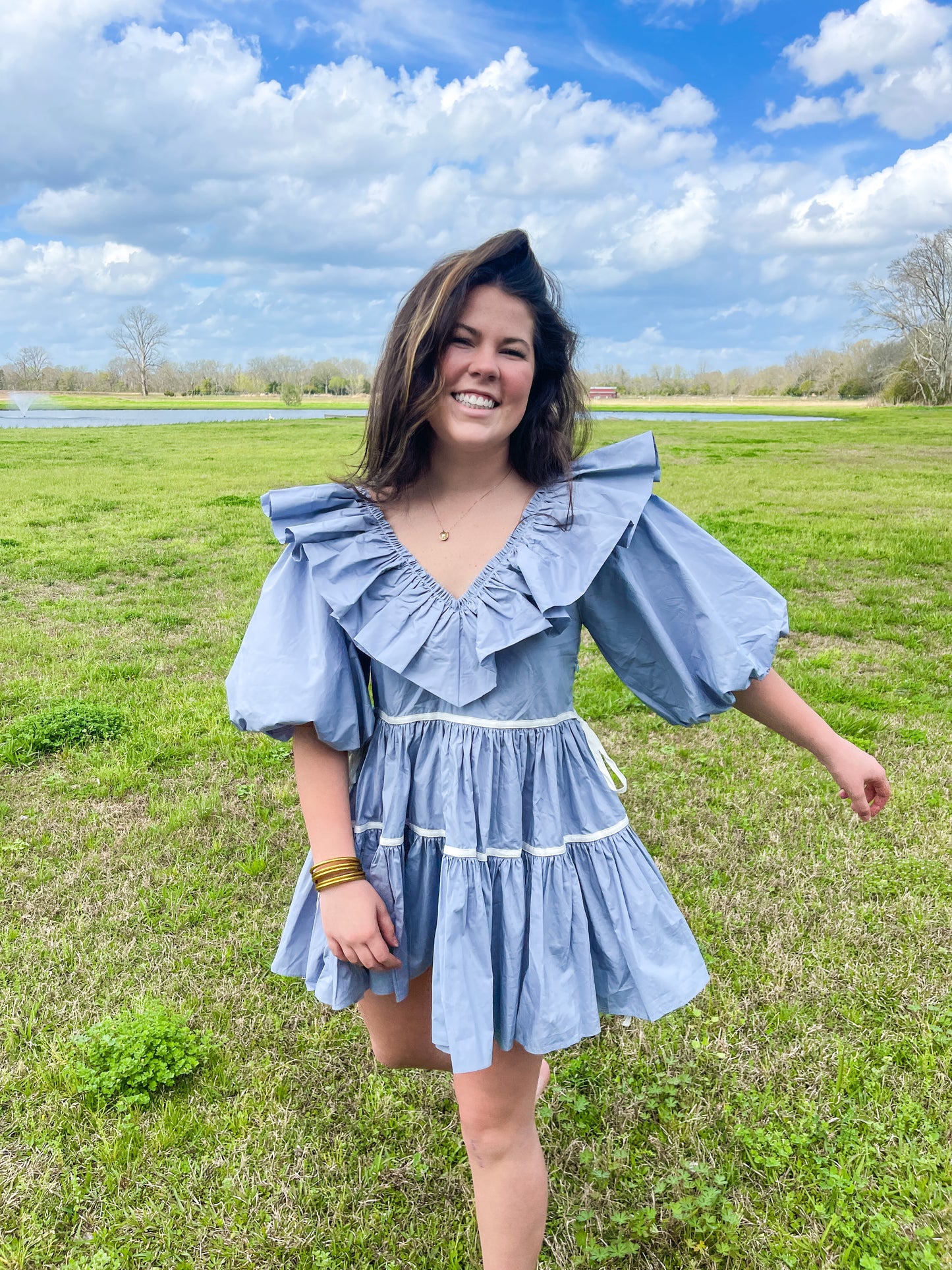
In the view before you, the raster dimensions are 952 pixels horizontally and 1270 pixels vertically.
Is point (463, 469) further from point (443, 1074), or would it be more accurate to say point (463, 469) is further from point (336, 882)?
point (443, 1074)

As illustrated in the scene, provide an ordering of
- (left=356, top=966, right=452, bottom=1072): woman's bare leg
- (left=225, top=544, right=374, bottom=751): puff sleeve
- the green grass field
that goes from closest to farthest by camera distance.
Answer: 1. (left=225, top=544, right=374, bottom=751): puff sleeve
2. (left=356, top=966, right=452, bottom=1072): woman's bare leg
3. the green grass field

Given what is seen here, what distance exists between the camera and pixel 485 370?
5.42 ft

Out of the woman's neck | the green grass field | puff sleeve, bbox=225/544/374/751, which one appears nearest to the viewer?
puff sleeve, bbox=225/544/374/751

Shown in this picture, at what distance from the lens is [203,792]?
14.3 ft

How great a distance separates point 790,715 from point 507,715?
61 cm

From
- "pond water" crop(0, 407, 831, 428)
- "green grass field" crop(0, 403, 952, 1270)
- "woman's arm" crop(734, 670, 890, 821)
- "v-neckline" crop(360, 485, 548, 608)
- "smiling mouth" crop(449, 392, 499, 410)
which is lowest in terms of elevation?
"green grass field" crop(0, 403, 952, 1270)

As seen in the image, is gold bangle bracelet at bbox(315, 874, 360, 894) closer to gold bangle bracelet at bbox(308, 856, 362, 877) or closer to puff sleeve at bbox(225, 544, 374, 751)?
gold bangle bracelet at bbox(308, 856, 362, 877)

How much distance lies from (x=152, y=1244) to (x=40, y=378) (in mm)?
74780

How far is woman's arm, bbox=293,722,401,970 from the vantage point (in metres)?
1.60

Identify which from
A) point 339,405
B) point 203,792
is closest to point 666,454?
point 203,792

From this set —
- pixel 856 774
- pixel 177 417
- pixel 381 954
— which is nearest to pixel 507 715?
pixel 381 954

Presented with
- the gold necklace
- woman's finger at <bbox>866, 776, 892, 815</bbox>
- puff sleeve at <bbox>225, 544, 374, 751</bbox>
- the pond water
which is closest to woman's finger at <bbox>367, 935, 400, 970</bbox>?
puff sleeve at <bbox>225, 544, 374, 751</bbox>

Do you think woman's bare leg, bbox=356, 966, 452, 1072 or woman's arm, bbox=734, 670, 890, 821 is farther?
woman's bare leg, bbox=356, 966, 452, 1072

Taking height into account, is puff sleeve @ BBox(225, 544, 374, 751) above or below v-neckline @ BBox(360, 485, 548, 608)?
below
